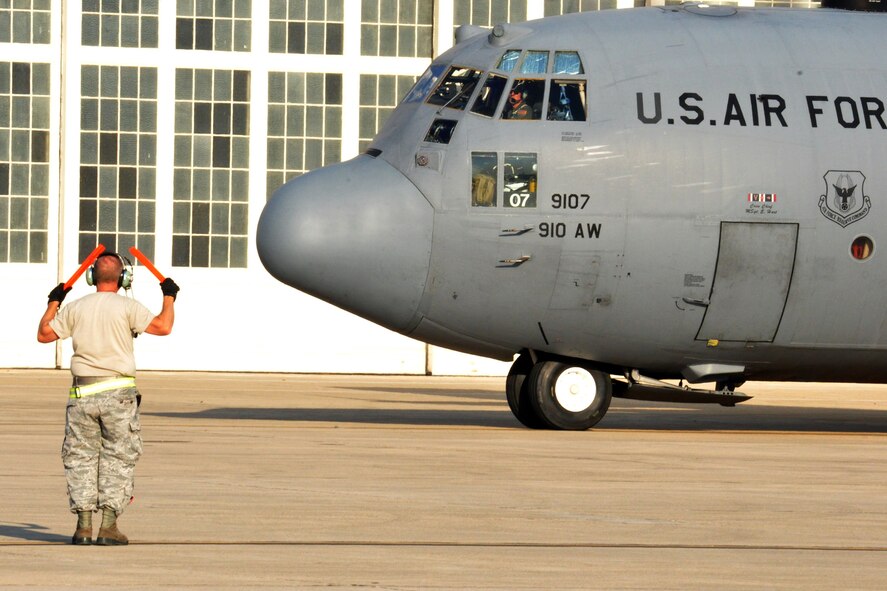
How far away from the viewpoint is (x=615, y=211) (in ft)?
63.4

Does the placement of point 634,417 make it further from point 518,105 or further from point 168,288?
point 168,288

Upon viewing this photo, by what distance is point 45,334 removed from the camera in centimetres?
1150

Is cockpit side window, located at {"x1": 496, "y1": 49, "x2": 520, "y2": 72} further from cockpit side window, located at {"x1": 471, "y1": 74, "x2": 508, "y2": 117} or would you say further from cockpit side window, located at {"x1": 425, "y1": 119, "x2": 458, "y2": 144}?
cockpit side window, located at {"x1": 425, "y1": 119, "x2": 458, "y2": 144}

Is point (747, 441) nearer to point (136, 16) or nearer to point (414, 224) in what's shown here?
point (414, 224)

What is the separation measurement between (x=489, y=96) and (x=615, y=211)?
2104 millimetres

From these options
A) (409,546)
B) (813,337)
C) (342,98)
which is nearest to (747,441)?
(813,337)

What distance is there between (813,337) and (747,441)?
1529 millimetres

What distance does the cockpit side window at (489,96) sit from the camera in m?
19.6

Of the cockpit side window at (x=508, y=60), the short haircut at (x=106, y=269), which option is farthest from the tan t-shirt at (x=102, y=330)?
the cockpit side window at (x=508, y=60)

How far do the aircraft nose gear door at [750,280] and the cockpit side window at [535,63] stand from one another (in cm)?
293

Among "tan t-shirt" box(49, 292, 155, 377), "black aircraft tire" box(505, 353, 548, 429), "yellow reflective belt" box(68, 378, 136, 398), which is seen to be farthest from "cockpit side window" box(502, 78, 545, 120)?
"yellow reflective belt" box(68, 378, 136, 398)

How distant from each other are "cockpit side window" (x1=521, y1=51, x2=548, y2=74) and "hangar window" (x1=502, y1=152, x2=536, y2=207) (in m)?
1.17

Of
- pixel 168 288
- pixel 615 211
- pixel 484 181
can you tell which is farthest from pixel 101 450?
pixel 615 211

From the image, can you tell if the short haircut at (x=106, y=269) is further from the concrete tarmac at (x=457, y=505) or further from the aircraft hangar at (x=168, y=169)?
the aircraft hangar at (x=168, y=169)
